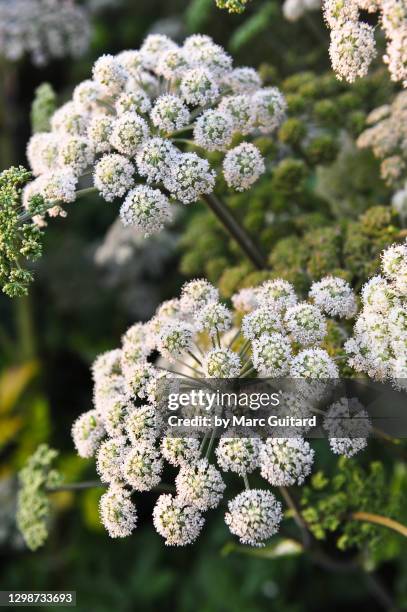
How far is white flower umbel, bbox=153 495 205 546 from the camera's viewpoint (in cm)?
129

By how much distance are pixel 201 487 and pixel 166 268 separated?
7.02 feet

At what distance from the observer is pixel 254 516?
1263mm

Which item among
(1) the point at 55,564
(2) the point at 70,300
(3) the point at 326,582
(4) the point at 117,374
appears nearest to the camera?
(4) the point at 117,374

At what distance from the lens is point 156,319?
1.53 meters

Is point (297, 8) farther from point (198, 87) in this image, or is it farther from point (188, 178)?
point (188, 178)

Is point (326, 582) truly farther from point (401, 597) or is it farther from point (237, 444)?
point (237, 444)

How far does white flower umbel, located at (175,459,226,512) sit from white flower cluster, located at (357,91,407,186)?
949mm

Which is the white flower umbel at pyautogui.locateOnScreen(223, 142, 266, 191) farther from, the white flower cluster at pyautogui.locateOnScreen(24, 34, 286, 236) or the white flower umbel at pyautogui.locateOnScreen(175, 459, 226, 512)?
the white flower umbel at pyautogui.locateOnScreen(175, 459, 226, 512)

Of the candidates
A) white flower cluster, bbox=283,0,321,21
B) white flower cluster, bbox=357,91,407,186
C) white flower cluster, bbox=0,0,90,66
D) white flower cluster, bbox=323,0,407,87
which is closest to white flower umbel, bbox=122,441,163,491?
white flower cluster, bbox=323,0,407,87

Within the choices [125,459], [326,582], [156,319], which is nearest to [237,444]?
[125,459]

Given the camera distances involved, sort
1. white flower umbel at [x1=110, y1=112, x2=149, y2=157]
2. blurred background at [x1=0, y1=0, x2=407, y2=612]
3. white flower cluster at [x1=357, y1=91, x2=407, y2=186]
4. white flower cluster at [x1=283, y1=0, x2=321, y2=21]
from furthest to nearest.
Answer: white flower cluster at [x1=283, y1=0, x2=321, y2=21]
blurred background at [x1=0, y1=0, x2=407, y2=612]
white flower cluster at [x1=357, y1=91, x2=407, y2=186]
white flower umbel at [x1=110, y1=112, x2=149, y2=157]

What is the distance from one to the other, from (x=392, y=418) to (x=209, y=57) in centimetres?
94

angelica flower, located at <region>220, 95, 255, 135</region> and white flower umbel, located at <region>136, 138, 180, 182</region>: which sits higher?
angelica flower, located at <region>220, 95, 255, 135</region>

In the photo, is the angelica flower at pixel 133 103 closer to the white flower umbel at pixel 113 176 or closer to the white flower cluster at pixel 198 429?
the white flower umbel at pixel 113 176
